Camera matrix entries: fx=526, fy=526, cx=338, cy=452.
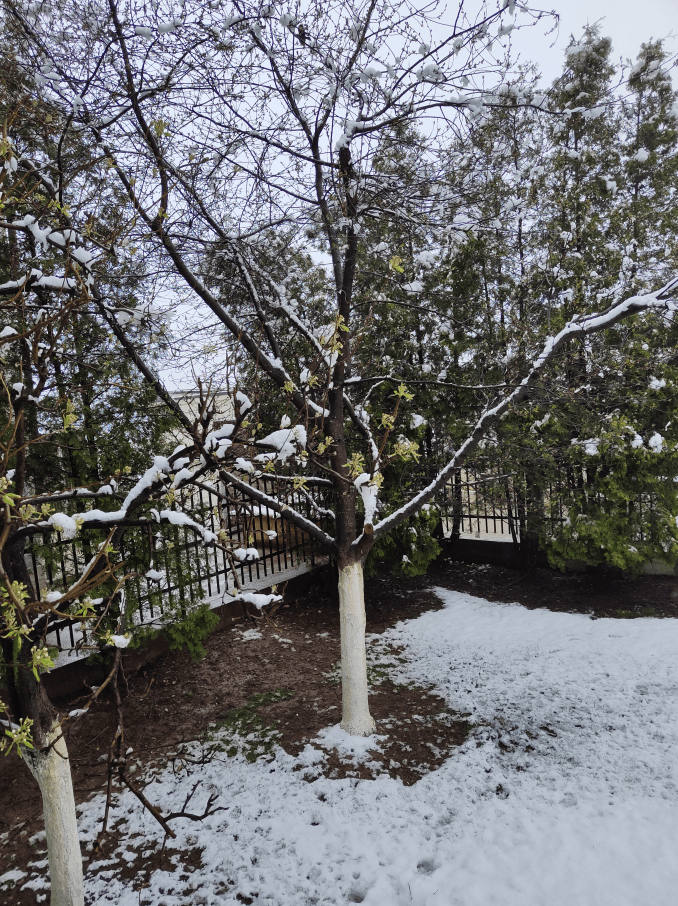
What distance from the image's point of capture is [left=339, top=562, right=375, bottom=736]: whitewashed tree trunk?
15.2 ft

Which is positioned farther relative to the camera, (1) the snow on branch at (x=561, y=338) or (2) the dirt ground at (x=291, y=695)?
(2) the dirt ground at (x=291, y=695)

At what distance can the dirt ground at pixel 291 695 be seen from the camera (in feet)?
13.7

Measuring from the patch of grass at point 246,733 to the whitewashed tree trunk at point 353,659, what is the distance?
2.34ft

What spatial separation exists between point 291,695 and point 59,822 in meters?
2.95

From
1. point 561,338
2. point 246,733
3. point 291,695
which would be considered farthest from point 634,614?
point 246,733

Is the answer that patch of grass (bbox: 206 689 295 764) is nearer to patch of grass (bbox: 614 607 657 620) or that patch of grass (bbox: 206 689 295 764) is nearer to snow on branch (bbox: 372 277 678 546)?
snow on branch (bbox: 372 277 678 546)

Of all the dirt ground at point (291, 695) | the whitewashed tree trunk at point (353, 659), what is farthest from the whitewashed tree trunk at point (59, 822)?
the whitewashed tree trunk at point (353, 659)

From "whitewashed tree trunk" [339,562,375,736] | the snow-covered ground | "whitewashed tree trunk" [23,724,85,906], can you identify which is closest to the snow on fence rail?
"whitewashed tree trunk" [339,562,375,736]

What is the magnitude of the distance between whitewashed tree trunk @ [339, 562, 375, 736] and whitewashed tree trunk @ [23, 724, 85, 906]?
7.61 feet

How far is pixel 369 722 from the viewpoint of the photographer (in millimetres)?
4688

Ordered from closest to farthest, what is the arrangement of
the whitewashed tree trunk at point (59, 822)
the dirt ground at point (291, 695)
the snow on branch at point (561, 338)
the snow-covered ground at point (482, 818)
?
the whitewashed tree trunk at point (59, 822), the snow-covered ground at point (482, 818), the snow on branch at point (561, 338), the dirt ground at point (291, 695)

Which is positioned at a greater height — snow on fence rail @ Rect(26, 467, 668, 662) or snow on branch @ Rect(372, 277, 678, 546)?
snow on branch @ Rect(372, 277, 678, 546)

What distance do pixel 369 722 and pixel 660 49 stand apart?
34.7ft

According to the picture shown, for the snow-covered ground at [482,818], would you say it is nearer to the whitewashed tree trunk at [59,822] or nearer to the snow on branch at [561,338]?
the whitewashed tree trunk at [59,822]
